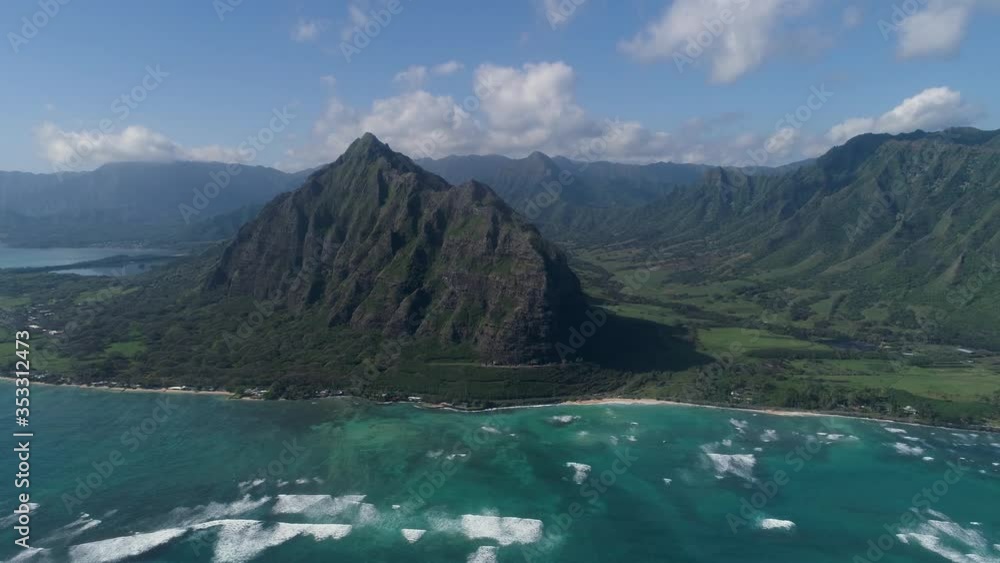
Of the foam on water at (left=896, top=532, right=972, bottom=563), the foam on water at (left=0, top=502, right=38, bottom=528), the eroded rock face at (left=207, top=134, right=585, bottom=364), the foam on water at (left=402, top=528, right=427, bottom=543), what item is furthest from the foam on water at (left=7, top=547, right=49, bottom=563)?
the foam on water at (left=896, top=532, right=972, bottom=563)

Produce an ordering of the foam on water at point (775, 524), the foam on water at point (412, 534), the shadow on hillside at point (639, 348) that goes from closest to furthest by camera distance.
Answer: the foam on water at point (412, 534), the foam on water at point (775, 524), the shadow on hillside at point (639, 348)

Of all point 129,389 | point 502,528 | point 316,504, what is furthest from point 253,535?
point 129,389

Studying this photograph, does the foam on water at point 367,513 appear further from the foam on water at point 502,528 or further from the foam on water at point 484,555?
the foam on water at point 484,555

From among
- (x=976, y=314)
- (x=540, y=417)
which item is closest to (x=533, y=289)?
(x=540, y=417)

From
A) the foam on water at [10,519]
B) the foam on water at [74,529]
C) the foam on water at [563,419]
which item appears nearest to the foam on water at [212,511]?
the foam on water at [74,529]

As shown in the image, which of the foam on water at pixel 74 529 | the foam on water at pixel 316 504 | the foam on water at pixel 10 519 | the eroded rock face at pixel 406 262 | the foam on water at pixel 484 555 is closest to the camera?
the foam on water at pixel 484 555

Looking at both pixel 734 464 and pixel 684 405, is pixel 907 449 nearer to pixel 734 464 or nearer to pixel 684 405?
pixel 734 464
